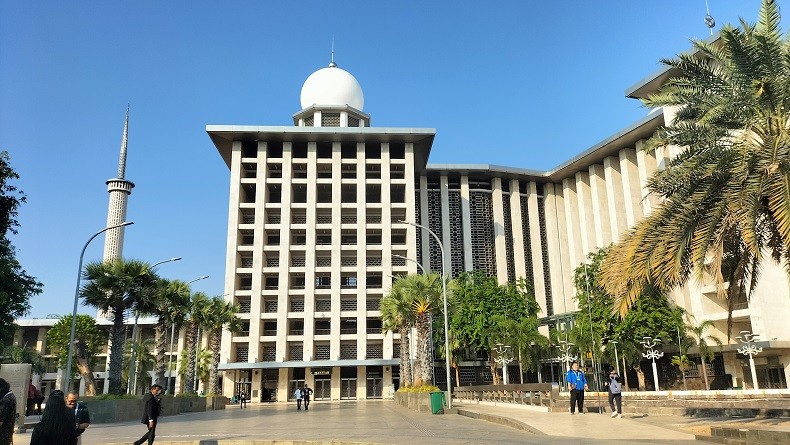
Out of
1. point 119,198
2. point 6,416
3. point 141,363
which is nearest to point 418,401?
point 6,416

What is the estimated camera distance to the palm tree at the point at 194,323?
129 feet

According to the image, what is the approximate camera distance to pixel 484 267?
6644cm

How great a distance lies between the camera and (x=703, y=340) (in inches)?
1713

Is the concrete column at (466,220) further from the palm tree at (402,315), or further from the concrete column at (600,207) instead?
the palm tree at (402,315)

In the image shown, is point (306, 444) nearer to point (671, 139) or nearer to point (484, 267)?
point (671, 139)

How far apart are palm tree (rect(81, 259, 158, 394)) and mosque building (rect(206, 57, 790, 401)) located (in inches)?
1092

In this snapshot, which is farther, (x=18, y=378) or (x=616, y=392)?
(x=18, y=378)

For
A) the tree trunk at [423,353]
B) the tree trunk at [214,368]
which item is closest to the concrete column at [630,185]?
the tree trunk at [423,353]

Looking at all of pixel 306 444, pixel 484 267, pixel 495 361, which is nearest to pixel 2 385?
pixel 306 444

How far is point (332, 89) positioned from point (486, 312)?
3223 cm

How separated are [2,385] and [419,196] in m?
61.3

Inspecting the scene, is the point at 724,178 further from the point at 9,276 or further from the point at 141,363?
the point at 141,363

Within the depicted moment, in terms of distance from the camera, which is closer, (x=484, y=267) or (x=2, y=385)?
(x=2, y=385)

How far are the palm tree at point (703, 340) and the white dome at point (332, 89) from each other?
4317 centimetres
